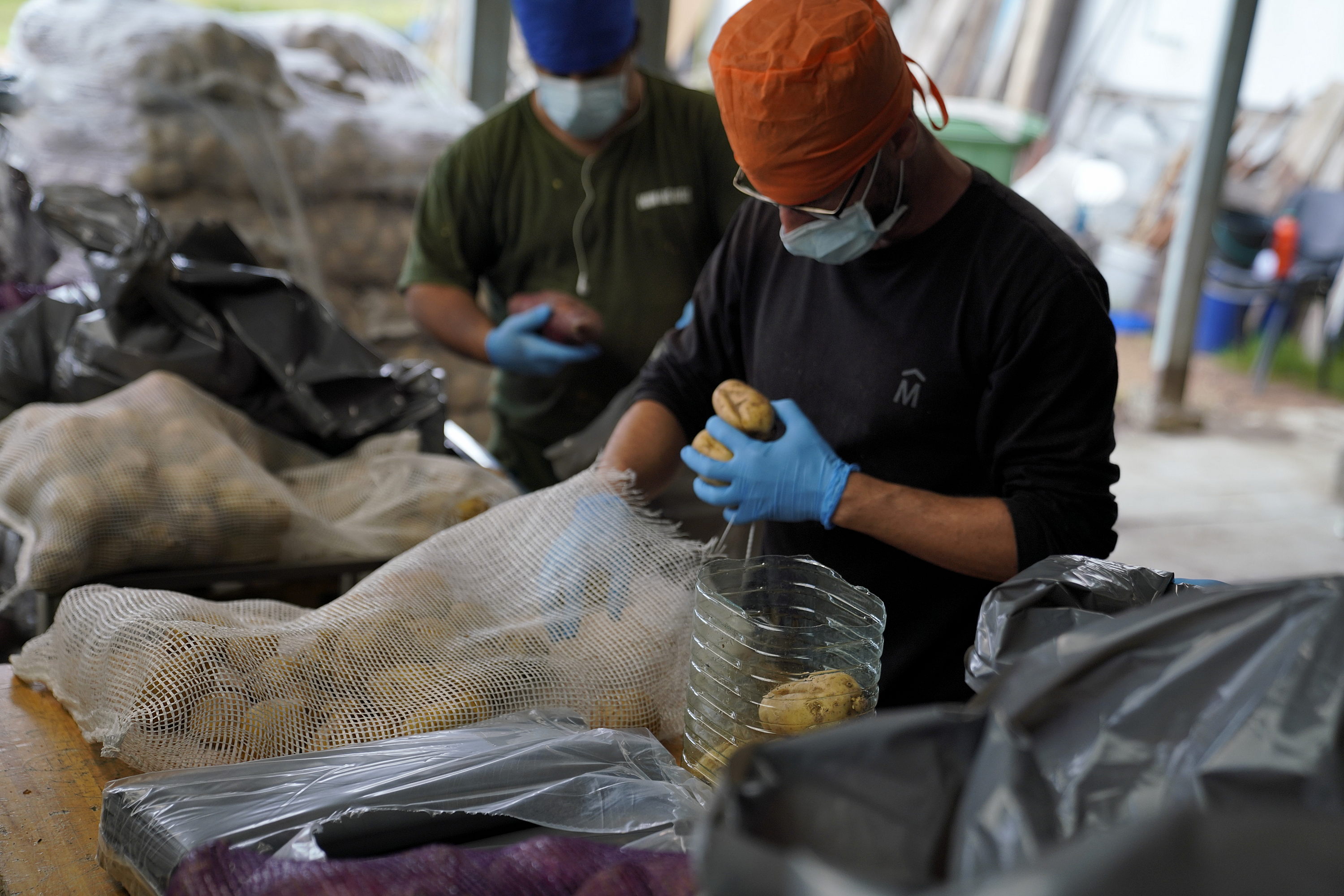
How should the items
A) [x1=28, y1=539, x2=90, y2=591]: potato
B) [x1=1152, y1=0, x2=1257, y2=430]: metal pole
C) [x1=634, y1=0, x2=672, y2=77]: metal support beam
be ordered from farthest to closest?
1. [x1=1152, y1=0, x2=1257, y2=430]: metal pole
2. [x1=634, y1=0, x2=672, y2=77]: metal support beam
3. [x1=28, y1=539, x2=90, y2=591]: potato

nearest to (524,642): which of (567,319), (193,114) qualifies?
(567,319)

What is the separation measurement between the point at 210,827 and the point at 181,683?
10.3 inches

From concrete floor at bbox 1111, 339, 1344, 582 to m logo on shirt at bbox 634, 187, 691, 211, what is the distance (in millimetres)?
2270

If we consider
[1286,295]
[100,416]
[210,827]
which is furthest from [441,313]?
[1286,295]

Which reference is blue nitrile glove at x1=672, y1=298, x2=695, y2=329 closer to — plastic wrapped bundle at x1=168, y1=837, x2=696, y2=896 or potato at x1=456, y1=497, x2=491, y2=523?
potato at x1=456, y1=497, x2=491, y2=523

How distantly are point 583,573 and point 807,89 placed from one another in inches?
25.9

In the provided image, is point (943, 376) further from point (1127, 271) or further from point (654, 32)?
point (1127, 271)

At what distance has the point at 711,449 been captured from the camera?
5.07ft

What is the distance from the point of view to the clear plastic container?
111 centimetres

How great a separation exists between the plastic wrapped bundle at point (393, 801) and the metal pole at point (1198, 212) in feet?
18.3

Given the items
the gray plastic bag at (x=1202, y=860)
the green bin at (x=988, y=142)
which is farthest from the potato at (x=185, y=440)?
the green bin at (x=988, y=142)

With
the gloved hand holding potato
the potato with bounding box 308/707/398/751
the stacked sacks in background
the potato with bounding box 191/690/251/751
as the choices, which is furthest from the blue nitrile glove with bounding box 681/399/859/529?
the stacked sacks in background

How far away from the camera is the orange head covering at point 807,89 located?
1.32 m

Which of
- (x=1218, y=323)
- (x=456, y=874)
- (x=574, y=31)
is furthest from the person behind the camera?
(x=1218, y=323)
